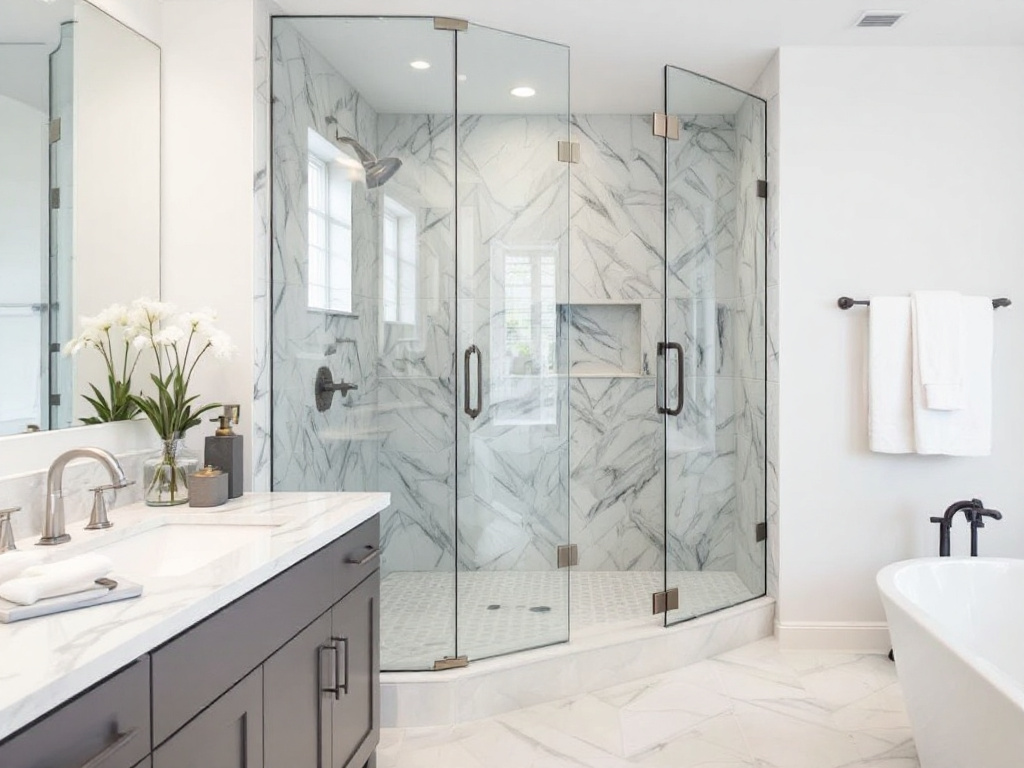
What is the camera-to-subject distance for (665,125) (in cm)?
324

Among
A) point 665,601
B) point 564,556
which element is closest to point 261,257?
point 564,556

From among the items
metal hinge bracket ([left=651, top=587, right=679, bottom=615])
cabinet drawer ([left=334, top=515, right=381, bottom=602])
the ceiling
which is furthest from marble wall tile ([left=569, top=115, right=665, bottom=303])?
cabinet drawer ([left=334, top=515, right=381, bottom=602])

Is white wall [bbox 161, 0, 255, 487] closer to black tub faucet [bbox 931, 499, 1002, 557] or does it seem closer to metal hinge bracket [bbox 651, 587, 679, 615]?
metal hinge bracket [bbox 651, 587, 679, 615]

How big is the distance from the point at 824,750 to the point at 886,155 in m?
2.45

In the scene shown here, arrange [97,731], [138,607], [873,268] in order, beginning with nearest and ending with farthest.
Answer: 1. [97,731]
2. [138,607]
3. [873,268]

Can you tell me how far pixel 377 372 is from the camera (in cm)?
281

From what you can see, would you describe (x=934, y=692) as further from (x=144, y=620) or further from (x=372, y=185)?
(x=372, y=185)

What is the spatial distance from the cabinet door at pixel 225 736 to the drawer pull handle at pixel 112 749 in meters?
0.10

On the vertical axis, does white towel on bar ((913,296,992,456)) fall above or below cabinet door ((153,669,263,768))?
above

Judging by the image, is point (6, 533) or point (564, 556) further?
point (564, 556)

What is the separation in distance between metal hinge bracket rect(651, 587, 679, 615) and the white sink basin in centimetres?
190

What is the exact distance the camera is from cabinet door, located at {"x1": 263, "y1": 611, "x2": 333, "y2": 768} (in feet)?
5.24

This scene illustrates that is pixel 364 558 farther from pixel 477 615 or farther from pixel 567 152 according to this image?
pixel 567 152

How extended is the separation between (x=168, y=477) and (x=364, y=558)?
0.62 metres
